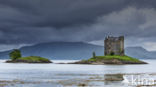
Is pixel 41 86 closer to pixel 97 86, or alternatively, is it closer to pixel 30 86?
pixel 30 86

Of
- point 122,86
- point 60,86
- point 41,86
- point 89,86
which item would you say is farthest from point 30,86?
point 122,86

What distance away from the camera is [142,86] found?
72.7 m

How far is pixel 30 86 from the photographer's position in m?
73.1

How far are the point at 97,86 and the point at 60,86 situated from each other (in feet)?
30.1

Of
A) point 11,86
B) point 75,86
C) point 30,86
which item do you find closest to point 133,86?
point 75,86

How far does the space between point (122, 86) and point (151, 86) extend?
23.2ft

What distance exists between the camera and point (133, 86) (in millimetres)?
73250

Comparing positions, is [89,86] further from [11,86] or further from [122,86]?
[11,86]

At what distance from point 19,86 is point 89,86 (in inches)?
680

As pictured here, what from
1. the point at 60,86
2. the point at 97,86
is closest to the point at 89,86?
the point at 97,86

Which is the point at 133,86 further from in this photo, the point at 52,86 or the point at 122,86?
the point at 52,86

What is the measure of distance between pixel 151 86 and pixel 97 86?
13352 millimetres

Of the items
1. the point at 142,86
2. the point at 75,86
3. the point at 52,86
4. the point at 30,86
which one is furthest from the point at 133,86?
the point at 30,86

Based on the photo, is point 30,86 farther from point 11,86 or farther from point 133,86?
point 133,86
